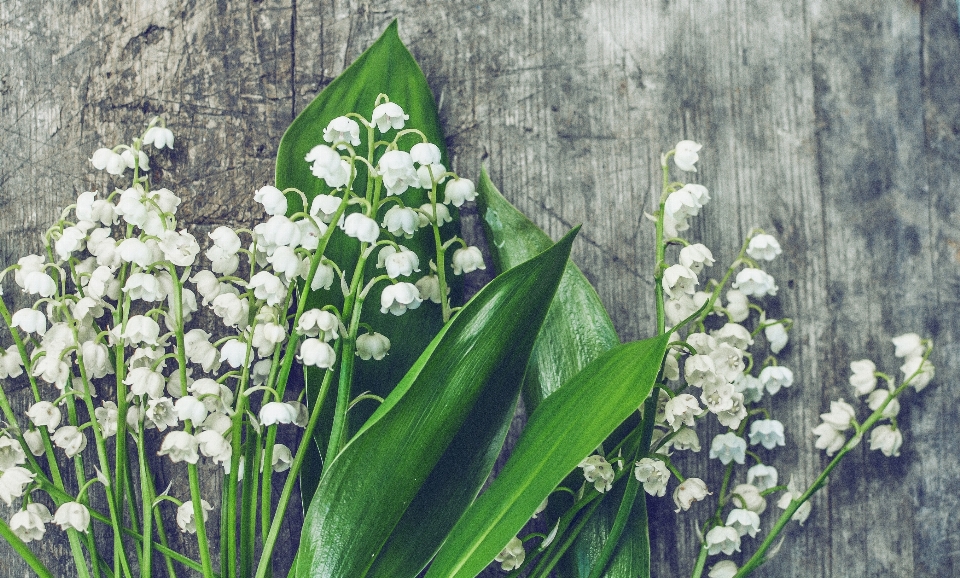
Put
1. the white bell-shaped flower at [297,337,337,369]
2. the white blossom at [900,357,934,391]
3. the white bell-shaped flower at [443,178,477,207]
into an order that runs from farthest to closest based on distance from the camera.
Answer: the white blossom at [900,357,934,391]
the white bell-shaped flower at [443,178,477,207]
the white bell-shaped flower at [297,337,337,369]

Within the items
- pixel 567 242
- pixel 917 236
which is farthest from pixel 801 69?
pixel 567 242

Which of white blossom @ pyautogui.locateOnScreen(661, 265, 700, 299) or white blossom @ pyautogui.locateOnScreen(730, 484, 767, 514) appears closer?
white blossom @ pyautogui.locateOnScreen(661, 265, 700, 299)

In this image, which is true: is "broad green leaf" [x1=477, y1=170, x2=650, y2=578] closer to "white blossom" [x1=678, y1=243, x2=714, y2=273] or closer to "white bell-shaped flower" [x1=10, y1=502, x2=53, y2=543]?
"white blossom" [x1=678, y1=243, x2=714, y2=273]

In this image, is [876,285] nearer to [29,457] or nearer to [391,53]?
[391,53]

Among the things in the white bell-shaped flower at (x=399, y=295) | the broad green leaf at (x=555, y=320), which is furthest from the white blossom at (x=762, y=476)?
the white bell-shaped flower at (x=399, y=295)

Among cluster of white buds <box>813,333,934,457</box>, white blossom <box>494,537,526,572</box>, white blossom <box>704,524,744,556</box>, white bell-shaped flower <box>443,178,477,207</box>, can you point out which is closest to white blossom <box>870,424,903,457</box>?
cluster of white buds <box>813,333,934,457</box>

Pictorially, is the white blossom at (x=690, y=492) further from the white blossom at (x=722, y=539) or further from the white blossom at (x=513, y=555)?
the white blossom at (x=513, y=555)
